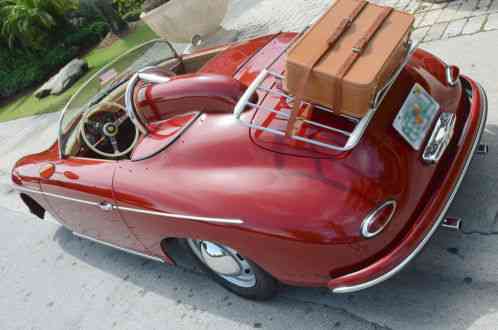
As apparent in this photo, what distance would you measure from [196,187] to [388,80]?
1.23 meters

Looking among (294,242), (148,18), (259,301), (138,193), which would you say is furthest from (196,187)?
(148,18)

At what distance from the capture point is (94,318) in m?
3.59

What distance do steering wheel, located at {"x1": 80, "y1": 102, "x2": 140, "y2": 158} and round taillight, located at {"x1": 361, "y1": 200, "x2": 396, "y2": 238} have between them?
6.31 ft

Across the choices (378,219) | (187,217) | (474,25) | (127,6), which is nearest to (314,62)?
(378,219)

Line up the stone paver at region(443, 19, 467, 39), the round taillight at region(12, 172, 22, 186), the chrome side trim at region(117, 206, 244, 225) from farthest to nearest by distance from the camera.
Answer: the stone paver at region(443, 19, 467, 39) < the round taillight at region(12, 172, 22, 186) < the chrome side trim at region(117, 206, 244, 225)

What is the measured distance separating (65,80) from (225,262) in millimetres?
8033

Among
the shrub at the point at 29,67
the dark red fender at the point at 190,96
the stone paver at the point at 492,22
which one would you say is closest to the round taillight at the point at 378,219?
the dark red fender at the point at 190,96

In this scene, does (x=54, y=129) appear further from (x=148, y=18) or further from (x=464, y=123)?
(x=464, y=123)

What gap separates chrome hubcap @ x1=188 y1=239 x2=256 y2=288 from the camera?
9.37ft

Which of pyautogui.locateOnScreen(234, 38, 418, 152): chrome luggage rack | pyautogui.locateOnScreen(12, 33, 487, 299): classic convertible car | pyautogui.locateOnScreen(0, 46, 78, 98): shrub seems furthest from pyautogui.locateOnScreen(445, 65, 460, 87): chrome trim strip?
pyautogui.locateOnScreen(0, 46, 78, 98): shrub

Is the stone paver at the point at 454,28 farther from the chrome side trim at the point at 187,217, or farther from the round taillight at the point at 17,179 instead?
the round taillight at the point at 17,179

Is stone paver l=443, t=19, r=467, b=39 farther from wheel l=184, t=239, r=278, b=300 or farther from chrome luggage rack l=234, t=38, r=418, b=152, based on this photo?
wheel l=184, t=239, r=278, b=300

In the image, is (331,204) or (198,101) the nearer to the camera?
(331,204)

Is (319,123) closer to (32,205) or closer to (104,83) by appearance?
(104,83)
